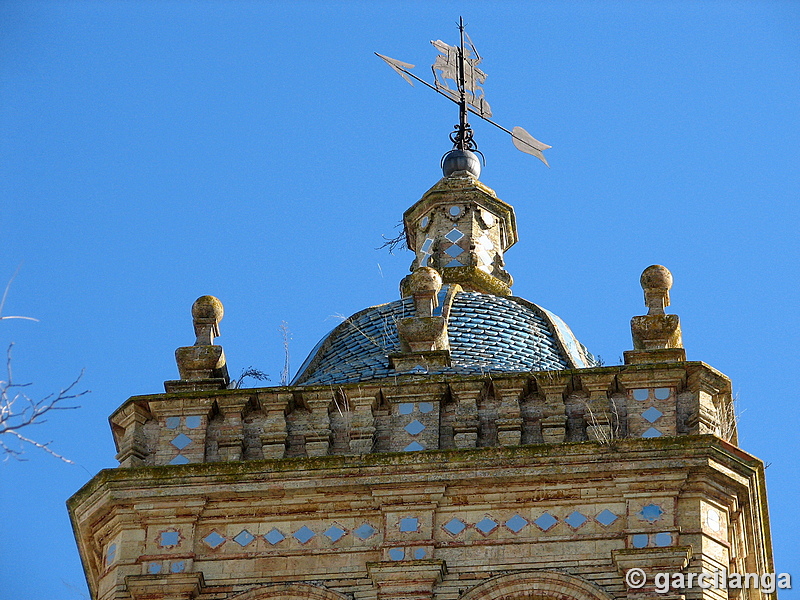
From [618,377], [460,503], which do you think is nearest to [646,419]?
[618,377]

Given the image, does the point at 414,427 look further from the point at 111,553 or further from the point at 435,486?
the point at 111,553

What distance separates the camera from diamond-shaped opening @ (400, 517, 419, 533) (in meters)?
22.1

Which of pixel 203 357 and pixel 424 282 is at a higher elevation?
pixel 424 282

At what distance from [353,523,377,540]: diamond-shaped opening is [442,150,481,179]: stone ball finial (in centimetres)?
1017

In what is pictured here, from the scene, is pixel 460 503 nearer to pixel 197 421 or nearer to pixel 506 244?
pixel 197 421

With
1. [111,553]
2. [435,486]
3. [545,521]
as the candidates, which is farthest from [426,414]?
[111,553]

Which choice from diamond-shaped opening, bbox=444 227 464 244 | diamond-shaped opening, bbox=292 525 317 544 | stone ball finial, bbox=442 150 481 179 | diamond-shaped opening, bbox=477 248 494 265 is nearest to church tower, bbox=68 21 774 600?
diamond-shaped opening, bbox=292 525 317 544

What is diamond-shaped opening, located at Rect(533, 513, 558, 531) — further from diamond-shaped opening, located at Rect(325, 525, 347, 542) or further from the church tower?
diamond-shaped opening, located at Rect(325, 525, 347, 542)

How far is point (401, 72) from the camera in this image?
29.4 m

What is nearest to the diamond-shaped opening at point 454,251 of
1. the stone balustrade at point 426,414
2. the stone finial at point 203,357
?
the stone finial at point 203,357

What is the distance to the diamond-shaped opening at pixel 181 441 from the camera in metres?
23.3

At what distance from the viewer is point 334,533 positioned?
73.3 feet

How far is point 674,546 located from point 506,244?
9757 millimetres

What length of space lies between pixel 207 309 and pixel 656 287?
4.85 metres
